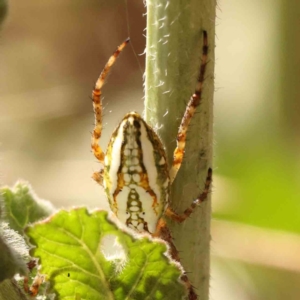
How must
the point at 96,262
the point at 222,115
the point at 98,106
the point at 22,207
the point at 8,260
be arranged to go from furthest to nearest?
the point at 222,115 → the point at 98,106 → the point at 22,207 → the point at 96,262 → the point at 8,260

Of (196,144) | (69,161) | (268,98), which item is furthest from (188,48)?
(69,161)

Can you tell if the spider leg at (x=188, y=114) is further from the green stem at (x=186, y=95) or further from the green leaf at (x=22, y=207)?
the green leaf at (x=22, y=207)

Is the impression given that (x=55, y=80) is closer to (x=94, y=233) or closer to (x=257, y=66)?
(x=257, y=66)

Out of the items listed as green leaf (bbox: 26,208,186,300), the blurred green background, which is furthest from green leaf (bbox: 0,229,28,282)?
the blurred green background

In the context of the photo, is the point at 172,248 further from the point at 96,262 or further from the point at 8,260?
the point at 8,260

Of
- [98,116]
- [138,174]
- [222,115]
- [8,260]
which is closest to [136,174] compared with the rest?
[138,174]

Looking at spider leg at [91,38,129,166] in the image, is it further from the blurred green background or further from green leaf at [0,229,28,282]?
green leaf at [0,229,28,282]
